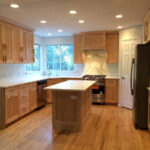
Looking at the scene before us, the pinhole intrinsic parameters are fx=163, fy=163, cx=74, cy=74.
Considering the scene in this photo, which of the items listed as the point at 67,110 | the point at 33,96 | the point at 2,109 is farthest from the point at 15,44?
the point at 67,110

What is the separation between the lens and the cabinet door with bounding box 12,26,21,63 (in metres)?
4.35

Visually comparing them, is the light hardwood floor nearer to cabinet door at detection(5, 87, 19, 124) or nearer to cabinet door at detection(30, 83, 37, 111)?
cabinet door at detection(5, 87, 19, 124)

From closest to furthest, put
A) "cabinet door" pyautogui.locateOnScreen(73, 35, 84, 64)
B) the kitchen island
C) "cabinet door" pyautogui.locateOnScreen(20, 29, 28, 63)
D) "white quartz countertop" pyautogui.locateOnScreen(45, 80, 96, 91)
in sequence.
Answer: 1. "white quartz countertop" pyautogui.locateOnScreen(45, 80, 96, 91)
2. the kitchen island
3. "cabinet door" pyautogui.locateOnScreen(20, 29, 28, 63)
4. "cabinet door" pyautogui.locateOnScreen(73, 35, 84, 64)

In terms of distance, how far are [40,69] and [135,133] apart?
4529 millimetres

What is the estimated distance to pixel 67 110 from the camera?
136 inches

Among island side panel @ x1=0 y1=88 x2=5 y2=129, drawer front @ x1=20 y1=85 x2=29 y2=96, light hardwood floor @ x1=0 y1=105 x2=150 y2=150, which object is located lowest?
light hardwood floor @ x1=0 y1=105 x2=150 y2=150

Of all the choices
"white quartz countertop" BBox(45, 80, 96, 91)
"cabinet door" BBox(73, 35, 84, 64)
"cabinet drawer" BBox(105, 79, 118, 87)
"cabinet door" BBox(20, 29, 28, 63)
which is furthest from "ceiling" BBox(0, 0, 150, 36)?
"cabinet drawer" BBox(105, 79, 118, 87)

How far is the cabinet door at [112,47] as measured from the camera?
5625mm

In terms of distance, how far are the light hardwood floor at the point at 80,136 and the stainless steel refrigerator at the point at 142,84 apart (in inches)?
9.7

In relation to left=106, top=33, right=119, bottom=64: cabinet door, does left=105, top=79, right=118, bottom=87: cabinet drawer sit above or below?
below

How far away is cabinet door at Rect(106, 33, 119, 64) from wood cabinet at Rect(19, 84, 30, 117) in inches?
119

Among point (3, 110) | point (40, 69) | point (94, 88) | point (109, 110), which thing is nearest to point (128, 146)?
point (109, 110)

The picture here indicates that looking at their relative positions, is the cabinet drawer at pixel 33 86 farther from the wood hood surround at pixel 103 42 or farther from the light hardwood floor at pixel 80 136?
the wood hood surround at pixel 103 42

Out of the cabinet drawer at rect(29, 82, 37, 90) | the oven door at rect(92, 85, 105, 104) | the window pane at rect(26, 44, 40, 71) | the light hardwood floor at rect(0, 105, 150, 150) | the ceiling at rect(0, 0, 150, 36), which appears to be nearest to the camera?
the light hardwood floor at rect(0, 105, 150, 150)
